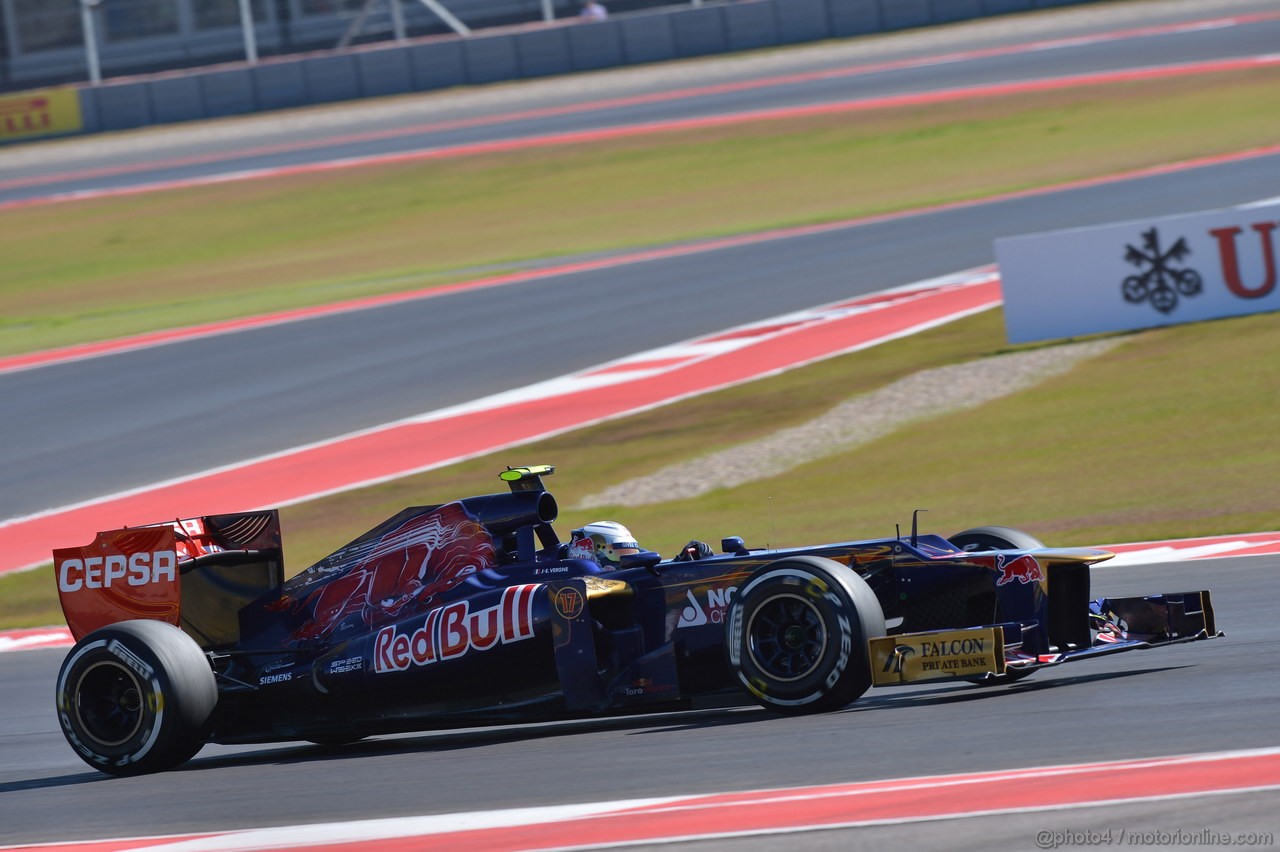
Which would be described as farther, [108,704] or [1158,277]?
[1158,277]

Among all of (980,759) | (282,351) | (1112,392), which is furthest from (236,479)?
(980,759)

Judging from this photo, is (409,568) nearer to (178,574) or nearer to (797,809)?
(178,574)

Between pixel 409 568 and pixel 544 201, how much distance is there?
82.5 ft

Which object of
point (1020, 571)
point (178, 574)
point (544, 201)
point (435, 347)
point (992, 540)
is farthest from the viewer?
point (544, 201)

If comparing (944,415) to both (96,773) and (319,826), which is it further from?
(319,826)

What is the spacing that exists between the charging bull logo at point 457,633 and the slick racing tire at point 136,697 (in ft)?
3.05

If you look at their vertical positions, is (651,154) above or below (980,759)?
above

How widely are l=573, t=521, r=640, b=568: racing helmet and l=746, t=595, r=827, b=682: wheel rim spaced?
0.88 m

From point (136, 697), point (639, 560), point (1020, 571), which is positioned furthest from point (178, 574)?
point (1020, 571)

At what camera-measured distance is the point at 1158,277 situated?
18578 mm

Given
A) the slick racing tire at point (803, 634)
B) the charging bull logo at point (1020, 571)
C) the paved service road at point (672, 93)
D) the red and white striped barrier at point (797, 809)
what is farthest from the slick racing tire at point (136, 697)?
the paved service road at point (672, 93)

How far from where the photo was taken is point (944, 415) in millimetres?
17219

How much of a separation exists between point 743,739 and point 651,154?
93.3ft

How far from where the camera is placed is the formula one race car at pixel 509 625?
6.94 meters
